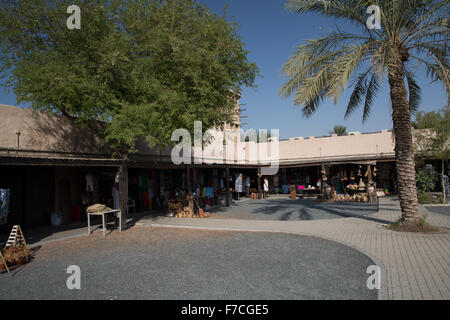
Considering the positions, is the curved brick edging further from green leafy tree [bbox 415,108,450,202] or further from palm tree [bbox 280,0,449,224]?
green leafy tree [bbox 415,108,450,202]

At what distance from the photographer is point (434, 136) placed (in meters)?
18.1

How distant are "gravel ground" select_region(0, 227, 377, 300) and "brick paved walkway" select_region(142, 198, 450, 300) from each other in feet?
1.50

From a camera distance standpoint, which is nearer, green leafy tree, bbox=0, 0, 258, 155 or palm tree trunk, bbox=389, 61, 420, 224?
palm tree trunk, bbox=389, 61, 420, 224

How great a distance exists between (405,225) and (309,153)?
20433mm

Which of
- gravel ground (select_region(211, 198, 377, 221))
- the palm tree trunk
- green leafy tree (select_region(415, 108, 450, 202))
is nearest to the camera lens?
the palm tree trunk

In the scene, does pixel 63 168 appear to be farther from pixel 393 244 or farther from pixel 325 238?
pixel 393 244

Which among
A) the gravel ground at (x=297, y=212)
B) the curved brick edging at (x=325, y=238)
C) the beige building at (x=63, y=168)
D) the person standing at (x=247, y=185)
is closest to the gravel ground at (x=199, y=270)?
the curved brick edging at (x=325, y=238)

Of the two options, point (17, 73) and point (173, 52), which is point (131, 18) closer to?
point (173, 52)

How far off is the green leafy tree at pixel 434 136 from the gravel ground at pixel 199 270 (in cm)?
1318

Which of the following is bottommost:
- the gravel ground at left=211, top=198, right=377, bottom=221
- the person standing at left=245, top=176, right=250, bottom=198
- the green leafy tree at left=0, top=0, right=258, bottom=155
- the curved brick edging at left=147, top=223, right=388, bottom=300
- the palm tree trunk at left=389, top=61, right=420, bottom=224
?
the gravel ground at left=211, top=198, right=377, bottom=221

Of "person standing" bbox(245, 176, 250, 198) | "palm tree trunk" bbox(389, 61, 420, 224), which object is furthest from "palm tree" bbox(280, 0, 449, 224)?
"person standing" bbox(245, 176, 250, 198)

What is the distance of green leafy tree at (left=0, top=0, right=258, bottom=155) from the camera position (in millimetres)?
9703

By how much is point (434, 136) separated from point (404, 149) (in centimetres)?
1185

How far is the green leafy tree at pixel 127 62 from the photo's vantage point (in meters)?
9.70
